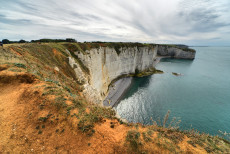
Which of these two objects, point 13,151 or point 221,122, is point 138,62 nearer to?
point 221,122

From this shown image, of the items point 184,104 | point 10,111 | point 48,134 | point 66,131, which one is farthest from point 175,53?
point 10,111

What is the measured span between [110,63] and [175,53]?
128 m

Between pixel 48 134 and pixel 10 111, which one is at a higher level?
pixel 10 111

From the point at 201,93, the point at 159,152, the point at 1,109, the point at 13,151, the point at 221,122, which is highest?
the point at 1,109

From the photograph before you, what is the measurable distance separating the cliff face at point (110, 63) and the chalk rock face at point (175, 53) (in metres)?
87.9

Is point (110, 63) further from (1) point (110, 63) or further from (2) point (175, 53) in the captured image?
(2) point (175, 53)

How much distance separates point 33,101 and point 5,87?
3.79 metres

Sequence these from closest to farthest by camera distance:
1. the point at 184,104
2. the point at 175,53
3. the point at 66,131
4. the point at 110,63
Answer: the point at 66,131 < the point at 184,104 < the point at 110,63 < the point at 175,53

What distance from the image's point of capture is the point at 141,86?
45.4 m

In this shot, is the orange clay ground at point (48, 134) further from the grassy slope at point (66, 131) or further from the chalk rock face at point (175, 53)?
the chalk rock face at point (175, 53)

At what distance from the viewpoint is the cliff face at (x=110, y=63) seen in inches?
1207

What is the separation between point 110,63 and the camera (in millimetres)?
45219

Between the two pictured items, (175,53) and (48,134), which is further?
(175,53)

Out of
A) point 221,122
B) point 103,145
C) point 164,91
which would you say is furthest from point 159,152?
point 164,91
